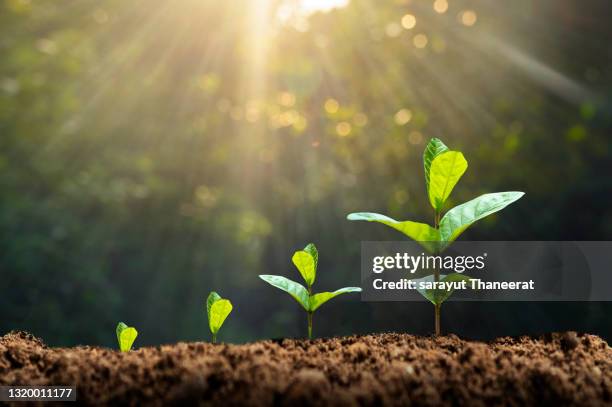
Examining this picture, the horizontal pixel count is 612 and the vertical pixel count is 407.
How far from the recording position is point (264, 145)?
564 centimetres

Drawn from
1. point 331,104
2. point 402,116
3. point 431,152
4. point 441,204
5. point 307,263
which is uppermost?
point 331,104

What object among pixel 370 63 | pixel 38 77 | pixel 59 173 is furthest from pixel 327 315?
pixel 38 77

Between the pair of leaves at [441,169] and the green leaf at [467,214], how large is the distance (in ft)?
0.12

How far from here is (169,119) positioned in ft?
20.1

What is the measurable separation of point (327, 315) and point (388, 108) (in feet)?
5.74

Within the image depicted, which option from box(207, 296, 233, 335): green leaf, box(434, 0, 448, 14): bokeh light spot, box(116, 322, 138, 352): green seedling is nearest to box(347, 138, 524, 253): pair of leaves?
box(207, 296, 233, 335): green leaf

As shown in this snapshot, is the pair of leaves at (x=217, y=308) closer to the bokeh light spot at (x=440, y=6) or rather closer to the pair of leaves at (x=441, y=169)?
the pair of leaves at (x=441, y=169)

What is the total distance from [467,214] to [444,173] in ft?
0.31

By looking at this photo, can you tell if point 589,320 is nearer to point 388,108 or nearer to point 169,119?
point 388,108

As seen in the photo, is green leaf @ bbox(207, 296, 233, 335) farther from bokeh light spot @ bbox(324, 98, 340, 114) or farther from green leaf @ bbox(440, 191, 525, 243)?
bokeh light spot @ bbox(324, 98, 340, 114)

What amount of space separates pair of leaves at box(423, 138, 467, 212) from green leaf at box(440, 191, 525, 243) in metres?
0.04

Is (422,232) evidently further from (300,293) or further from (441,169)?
(300,293)

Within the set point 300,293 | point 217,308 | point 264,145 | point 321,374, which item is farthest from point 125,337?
point 264,145

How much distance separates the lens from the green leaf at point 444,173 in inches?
45.4
